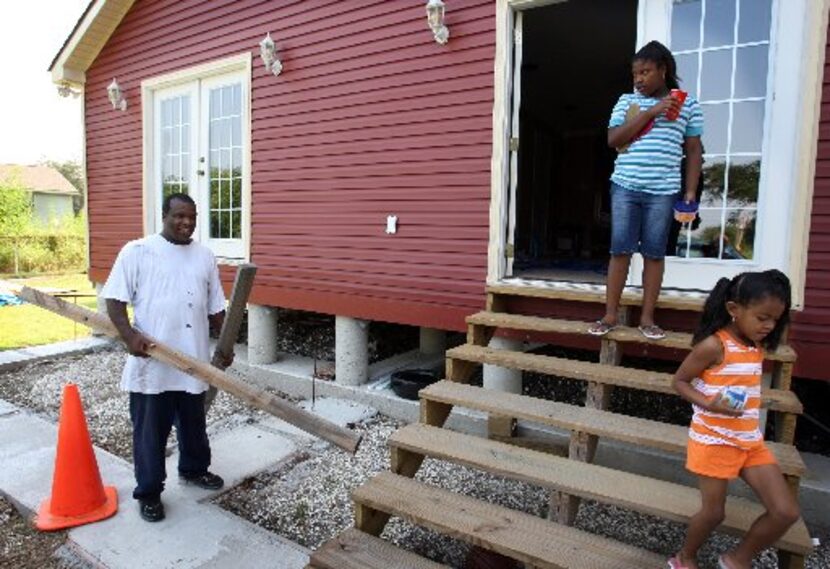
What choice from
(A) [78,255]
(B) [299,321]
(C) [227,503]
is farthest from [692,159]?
(A) [78,255]

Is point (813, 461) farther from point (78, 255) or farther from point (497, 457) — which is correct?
point (78, 255)

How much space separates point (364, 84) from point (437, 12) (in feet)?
3.34

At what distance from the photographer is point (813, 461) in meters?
3.46

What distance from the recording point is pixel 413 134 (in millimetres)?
4777

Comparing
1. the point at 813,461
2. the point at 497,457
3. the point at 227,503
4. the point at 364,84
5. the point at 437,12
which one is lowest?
the point at 227,503

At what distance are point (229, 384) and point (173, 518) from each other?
1006 mm

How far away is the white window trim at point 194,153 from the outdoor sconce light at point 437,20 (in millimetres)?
2435

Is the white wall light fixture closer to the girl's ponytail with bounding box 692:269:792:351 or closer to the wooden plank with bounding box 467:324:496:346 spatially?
the wooden plank with bounding box 467:324:496:346

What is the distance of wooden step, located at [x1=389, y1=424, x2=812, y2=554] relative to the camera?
2139mm

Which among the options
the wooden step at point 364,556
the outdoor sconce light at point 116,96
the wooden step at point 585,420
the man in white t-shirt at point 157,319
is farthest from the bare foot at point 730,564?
the outdoor sconce light at point 116,96

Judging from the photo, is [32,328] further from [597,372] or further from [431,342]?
[597,372]

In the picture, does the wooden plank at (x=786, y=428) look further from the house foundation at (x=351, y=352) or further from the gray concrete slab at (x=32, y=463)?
the gray concrete slab at (x=32, y=463)

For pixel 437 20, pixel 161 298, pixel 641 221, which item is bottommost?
pixel 161 298

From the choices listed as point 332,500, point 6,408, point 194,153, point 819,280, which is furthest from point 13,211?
point 819,280
